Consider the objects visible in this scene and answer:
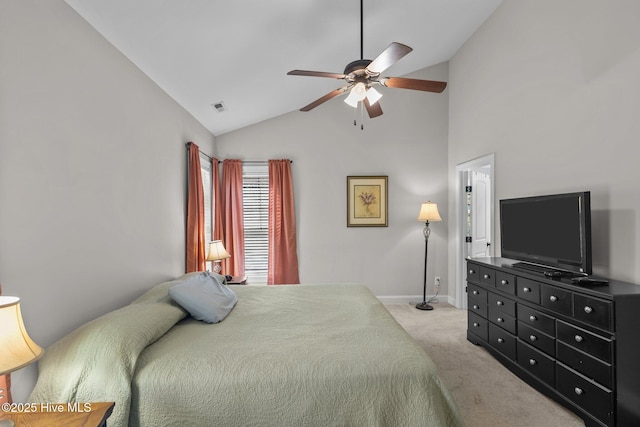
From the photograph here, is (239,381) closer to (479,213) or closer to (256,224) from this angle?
(256,224)

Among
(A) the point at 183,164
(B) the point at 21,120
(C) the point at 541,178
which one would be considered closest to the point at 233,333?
Result: (B) the point at 21,120

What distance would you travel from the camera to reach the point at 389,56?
1.85 meters

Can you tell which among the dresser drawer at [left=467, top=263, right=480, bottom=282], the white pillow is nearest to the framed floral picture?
the dresser drawer at [left=467, top=263, right=480, bottom=282]

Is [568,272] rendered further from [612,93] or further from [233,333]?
[233,333]

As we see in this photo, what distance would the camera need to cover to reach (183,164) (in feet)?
11.0

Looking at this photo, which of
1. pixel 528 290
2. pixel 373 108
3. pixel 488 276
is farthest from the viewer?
pixel 488 276

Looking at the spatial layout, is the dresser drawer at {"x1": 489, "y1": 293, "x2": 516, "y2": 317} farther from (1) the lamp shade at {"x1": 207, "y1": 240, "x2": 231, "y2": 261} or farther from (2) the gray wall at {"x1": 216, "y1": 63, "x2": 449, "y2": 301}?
(1) the lamp shade at {"x1": 207, "y1": 240, "x2": 231, "y2": 261}

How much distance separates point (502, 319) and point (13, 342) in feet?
10.7

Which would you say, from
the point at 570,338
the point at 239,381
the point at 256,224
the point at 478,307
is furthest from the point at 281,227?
the point at 570,338

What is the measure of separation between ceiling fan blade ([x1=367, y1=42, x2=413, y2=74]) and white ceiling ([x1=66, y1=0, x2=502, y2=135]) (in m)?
0.89

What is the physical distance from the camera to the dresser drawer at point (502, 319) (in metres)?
2.67

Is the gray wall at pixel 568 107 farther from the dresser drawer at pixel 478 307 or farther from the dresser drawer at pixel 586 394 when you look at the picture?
the dresser drawer at pixel 478 307

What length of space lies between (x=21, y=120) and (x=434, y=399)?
2.33 meters

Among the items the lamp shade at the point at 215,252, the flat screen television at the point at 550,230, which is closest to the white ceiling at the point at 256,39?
the lamp shade at the point at 215,252
